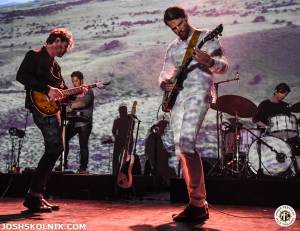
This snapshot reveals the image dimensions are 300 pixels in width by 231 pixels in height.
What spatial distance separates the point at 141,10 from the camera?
37.1 feet

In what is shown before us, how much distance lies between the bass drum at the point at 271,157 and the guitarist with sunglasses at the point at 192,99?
12.2 ft

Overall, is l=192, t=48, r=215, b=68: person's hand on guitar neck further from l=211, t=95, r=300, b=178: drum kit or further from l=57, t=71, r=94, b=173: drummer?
l=57, t=71, r=94, b=173: drummer

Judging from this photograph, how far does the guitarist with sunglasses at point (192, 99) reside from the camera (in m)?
3.22

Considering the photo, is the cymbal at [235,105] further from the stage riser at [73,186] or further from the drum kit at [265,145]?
the stage riser at [73,186]

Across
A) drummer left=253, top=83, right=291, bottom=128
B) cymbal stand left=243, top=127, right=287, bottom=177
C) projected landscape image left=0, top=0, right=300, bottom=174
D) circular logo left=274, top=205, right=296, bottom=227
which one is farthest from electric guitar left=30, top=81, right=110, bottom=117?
projected landscape image left=0, top=0, right=300, bottom=174

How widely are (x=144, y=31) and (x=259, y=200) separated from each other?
8060 millimetres

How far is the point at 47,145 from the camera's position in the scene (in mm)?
3727

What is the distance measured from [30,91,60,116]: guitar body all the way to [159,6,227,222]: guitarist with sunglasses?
3.65ft

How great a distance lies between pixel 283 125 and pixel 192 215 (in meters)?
4.09

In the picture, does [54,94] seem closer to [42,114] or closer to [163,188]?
[42,114]

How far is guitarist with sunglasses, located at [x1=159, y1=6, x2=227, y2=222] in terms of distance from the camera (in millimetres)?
3217

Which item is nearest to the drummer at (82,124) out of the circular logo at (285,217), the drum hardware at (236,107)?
the drum hardware at (236,107)

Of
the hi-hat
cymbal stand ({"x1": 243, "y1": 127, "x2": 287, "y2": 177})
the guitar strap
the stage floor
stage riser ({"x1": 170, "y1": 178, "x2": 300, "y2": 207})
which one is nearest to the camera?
the stage floor

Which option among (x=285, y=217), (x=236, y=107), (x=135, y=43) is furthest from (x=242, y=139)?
(x=135, y=43)
